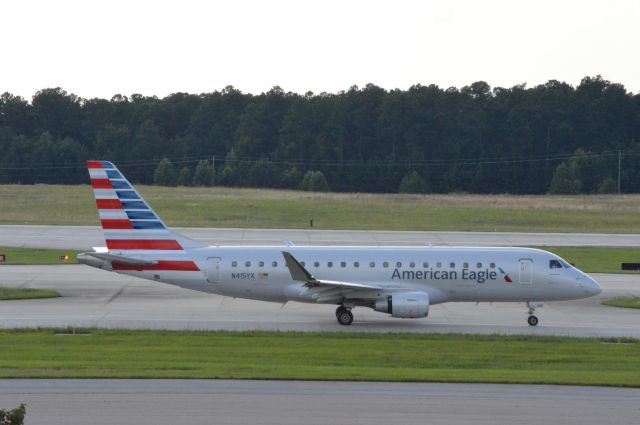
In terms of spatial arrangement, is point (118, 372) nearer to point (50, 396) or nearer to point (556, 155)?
point (50, 396)

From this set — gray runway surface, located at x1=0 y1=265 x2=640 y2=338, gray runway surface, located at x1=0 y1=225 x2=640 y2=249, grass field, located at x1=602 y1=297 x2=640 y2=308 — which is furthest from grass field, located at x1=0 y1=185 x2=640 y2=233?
grass field, located at x1=602 y1=297 x2=640 y2=308

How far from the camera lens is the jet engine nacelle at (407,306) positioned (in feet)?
112

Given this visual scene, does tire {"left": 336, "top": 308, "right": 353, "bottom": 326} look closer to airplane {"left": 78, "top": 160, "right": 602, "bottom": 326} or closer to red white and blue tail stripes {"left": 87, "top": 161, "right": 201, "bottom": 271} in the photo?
airplane {"left": 78, "top": 160, "right": 602, "bottom": 326}

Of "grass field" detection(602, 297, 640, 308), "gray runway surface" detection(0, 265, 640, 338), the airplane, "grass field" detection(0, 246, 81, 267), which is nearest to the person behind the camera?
"gray runway surface" detection(0, 265, 640, 338)

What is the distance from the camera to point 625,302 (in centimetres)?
4100

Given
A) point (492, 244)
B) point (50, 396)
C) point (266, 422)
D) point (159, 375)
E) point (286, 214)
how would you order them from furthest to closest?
point (286, 214), point (492, 244), point (159, 375), point (50, 396), point (266, 422)

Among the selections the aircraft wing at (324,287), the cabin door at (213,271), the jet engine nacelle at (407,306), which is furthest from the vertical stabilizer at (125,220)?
the jet engine nacelle at (407,306)

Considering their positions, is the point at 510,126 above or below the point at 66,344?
above

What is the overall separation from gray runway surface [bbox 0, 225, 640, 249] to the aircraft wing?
26371 mm

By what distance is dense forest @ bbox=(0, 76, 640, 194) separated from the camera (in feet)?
447

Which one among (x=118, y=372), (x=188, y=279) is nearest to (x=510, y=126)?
(x=188, y=279)

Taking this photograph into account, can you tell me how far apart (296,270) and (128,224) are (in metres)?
6.30

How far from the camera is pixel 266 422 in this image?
65.9 ft

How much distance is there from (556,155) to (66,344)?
394 feet
